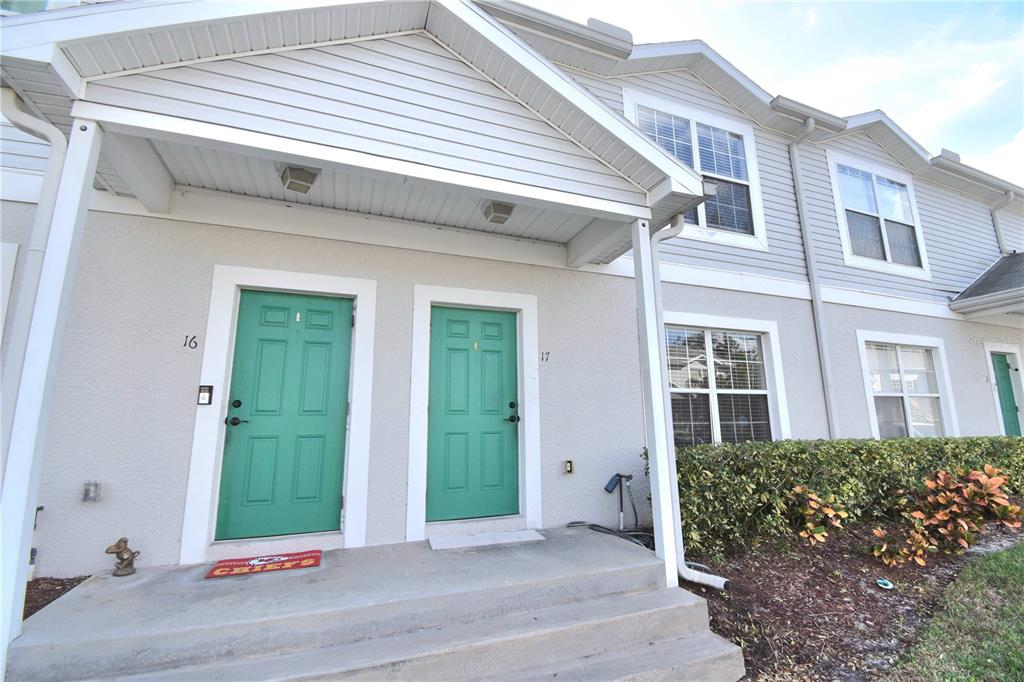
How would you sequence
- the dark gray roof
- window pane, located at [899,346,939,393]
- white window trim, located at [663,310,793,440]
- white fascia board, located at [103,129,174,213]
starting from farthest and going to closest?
the dark gray roof, window pane, located at [899,346,939,393], white window trim, located at [663,310,793,440], white fascia board, located at [103,129,174,213]

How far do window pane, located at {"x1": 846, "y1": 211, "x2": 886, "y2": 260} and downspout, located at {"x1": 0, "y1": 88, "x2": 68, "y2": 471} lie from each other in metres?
8.60

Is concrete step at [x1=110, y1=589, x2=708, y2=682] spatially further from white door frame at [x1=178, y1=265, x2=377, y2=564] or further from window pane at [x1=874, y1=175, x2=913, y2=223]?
window pane at [x1=874, y1=175, x2=913, y2=223]

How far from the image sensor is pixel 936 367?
6.63m

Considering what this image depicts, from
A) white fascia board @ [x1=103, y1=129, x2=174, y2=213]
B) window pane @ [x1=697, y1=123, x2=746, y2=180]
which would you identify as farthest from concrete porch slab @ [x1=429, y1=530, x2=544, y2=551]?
window pane @ [x1=697, y1=123, x2=746, y2=180]

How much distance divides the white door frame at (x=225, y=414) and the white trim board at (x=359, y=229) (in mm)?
→ 396

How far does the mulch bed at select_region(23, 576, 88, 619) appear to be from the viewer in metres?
2.48

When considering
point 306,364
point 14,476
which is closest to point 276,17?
point 306,364

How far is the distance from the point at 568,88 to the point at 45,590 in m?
4.74

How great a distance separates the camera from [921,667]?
2.51 meters

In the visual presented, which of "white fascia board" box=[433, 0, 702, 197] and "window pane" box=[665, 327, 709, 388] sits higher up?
"white fascia board" box=[433, 0, 702, 197]

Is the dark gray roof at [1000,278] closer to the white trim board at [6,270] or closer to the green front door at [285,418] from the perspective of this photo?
the green front door at [285,418]

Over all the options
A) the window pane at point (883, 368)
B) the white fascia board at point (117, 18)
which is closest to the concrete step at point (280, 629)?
the white fascia board at point (117, 18)

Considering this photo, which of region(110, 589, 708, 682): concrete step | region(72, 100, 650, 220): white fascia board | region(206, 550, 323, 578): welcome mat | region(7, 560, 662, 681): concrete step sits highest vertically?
region(72, 100, 650, 220): white fascia board

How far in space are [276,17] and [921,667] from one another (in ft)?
17.6
